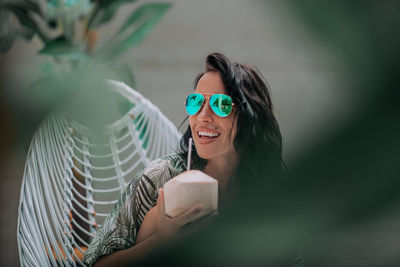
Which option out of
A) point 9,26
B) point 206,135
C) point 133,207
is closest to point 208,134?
point 206,135

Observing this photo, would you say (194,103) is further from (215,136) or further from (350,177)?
(350,177)

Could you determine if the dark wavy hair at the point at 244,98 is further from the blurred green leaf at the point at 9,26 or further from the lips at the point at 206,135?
the blurred green leaf at the point at 9,26

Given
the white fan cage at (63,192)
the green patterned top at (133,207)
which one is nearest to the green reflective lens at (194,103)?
the green patterned top at (133,207)

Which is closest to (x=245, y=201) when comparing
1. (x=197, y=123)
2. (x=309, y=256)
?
(x=309, y=256)

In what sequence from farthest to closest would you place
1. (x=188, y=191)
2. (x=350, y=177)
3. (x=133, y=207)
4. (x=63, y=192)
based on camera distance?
(x=63, y=192) → (x=133, y=207) → (x=188, y=191) → (x=350, y=177)

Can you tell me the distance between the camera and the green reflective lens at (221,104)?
0.50 metres

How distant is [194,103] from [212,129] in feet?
0.12

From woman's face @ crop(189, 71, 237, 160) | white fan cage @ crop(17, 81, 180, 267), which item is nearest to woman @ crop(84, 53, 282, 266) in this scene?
woman's face @ crop(189, 71, 237, 160)

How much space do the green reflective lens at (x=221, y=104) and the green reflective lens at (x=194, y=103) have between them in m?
0.01

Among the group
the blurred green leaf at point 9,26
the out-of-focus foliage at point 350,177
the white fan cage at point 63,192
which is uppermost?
the white fan cage at point 63,192

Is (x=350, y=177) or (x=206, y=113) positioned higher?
(x=206, y=113)

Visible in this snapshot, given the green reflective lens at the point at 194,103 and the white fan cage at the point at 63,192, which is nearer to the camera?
the green reflective lens at the point at 194,103

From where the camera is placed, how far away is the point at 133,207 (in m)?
0.61

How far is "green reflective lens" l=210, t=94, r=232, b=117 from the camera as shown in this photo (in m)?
0.50
